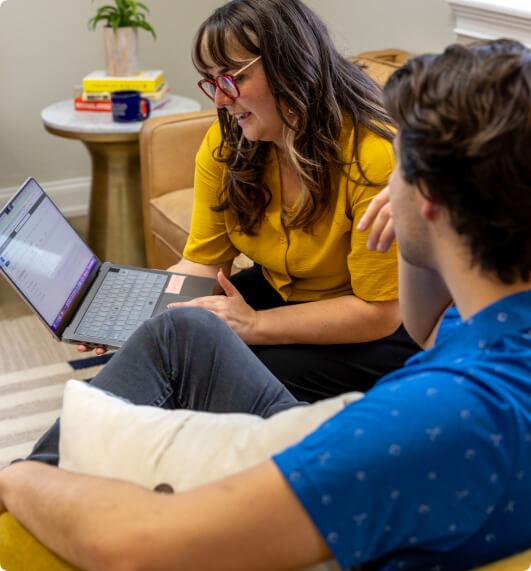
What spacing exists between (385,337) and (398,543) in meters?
0.87

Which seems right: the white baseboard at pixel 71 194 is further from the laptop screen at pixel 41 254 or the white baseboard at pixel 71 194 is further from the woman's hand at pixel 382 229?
the woman's hand at pixel 382 229

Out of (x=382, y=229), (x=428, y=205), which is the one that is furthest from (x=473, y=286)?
(x=382, y=229)

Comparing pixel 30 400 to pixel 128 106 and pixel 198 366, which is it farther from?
pixel 198 366

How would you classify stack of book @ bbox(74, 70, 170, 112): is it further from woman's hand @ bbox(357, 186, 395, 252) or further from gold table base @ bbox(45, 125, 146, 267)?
woman's hand @ bbox(357, 186, 395, 252)

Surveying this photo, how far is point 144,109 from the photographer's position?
2.60 metres

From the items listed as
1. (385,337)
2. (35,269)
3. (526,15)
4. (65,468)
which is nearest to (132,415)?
(65,468)

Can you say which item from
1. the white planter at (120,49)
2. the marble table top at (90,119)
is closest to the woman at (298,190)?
the marble table top at (90,119)

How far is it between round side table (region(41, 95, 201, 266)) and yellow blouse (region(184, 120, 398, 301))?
3.49 ft

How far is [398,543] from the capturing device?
26.6 inches

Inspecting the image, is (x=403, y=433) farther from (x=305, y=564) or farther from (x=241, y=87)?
(x=241, y=87)

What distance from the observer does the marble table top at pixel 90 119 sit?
2.52 metres

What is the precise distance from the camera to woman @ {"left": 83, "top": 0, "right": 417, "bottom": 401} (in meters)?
1.33

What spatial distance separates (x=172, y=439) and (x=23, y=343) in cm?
176

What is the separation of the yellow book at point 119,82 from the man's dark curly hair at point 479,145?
211 centimetres
